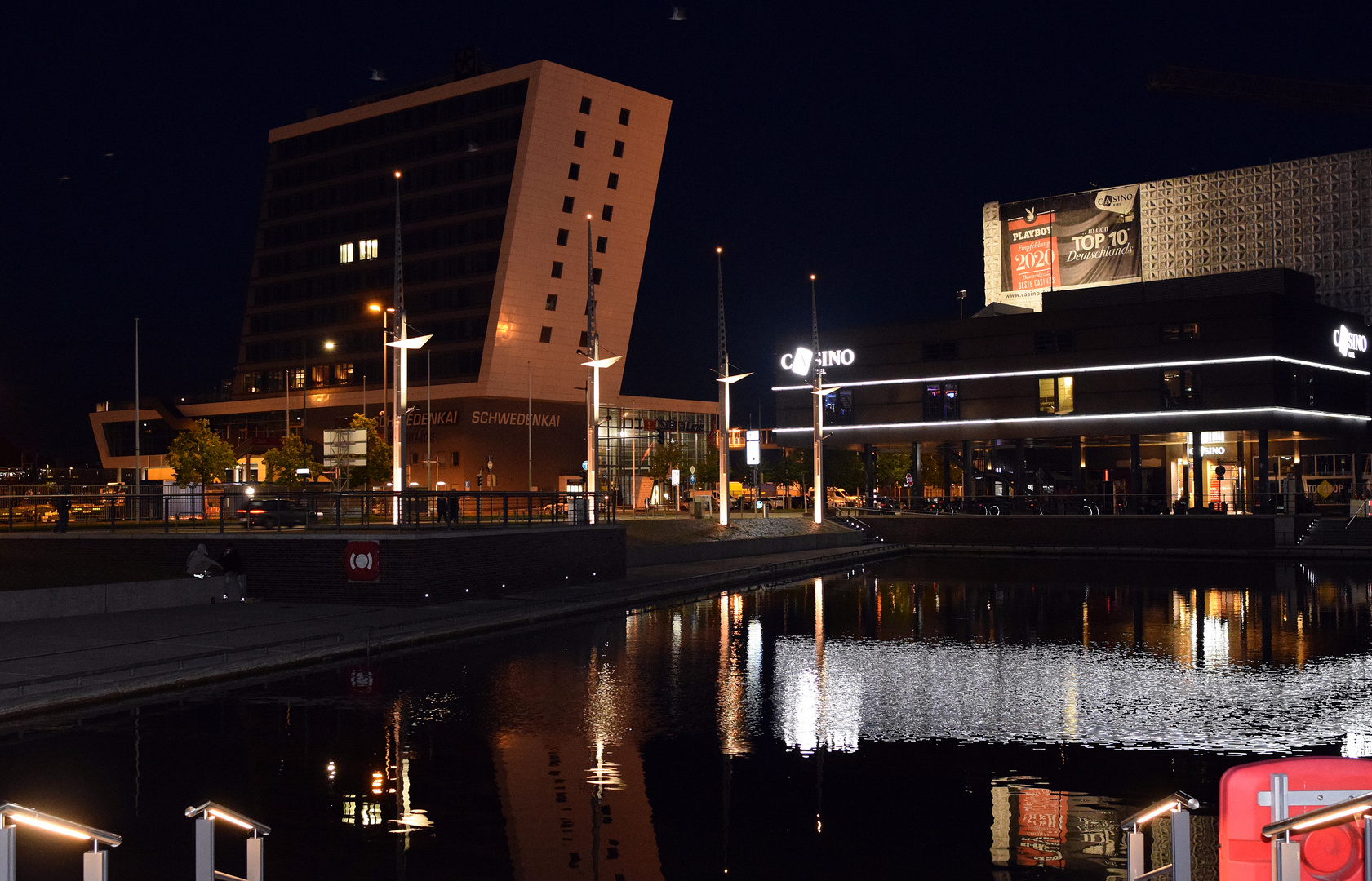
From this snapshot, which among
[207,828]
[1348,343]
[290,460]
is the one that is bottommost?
[207,828]

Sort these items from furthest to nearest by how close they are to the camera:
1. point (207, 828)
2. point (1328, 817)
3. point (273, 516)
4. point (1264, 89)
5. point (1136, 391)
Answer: point (1264, 89) → point (1136, 391) → point (273, 516) → point (207, 828) → point (1328, 817)

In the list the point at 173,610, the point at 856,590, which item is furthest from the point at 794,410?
the point at 173,610

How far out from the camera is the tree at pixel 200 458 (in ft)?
260

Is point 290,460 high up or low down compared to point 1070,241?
down

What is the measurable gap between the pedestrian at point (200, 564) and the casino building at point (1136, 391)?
1993 inches

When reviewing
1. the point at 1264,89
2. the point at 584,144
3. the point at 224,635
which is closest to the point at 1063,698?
the point at 224,635

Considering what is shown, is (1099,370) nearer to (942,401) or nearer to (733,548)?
(942,401)

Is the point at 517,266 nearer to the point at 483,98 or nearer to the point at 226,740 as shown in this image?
the point at 483,98

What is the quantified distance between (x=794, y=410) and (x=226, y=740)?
74.0 metres

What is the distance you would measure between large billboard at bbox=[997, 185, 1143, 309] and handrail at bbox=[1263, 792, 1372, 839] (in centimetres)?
9541

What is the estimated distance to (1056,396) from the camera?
74062mm

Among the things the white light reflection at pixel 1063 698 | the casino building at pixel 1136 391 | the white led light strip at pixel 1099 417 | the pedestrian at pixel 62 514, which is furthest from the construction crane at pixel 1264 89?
the pedestrian at pixel 62 514

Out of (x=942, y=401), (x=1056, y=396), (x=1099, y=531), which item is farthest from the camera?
(x=942, y=401)

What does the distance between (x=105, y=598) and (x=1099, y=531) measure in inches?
1988
